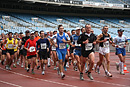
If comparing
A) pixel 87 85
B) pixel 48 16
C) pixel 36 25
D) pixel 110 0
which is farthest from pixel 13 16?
pixel 87 85

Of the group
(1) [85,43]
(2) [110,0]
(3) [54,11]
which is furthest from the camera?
(2) [110,0]

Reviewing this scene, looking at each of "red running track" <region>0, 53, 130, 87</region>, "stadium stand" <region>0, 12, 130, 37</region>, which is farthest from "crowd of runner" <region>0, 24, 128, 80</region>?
"stadium stand" <region>0, 12, 130, 37</region>

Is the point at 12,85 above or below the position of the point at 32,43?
below

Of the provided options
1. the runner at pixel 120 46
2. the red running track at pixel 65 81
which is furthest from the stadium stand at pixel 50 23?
the runner at pixel 120 46

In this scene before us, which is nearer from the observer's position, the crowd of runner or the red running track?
the red running track

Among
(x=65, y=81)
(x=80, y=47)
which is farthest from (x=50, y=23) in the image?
(x=65, y=81)

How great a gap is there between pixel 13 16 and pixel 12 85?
114 ft

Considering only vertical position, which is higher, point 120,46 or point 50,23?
point 120,46

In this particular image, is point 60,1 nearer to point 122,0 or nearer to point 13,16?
point 13,16

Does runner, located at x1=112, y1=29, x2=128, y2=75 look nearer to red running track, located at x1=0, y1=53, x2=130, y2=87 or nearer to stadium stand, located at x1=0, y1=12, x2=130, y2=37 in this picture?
red running track, located at x1=0, y1=53, x2=130, y2=87

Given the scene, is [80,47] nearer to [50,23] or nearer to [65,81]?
[65,81]

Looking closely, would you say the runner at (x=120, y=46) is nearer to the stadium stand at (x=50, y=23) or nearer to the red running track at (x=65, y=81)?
the red running track at (x=65, y=81)

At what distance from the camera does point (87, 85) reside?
25.7 feet

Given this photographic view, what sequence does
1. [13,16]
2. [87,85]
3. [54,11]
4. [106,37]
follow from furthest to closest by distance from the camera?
[54,11] < [13,16] < [106,37] < [87,85]
